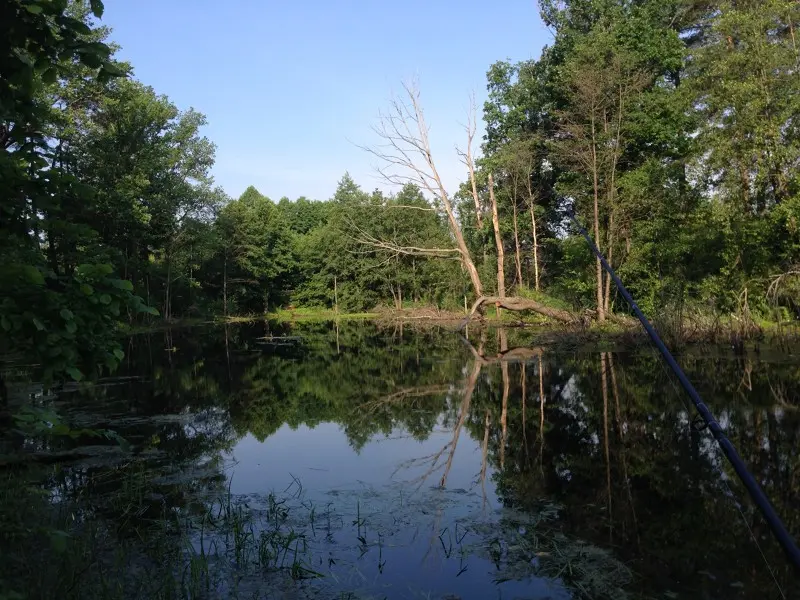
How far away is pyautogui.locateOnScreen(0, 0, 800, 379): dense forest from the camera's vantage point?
8.39ft

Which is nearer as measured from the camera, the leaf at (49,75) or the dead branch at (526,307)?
the leaf at (49,75)

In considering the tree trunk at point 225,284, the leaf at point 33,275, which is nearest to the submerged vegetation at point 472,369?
the leaf at point 33,275

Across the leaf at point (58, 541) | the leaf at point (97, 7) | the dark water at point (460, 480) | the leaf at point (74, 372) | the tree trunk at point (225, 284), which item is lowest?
the dark water at point (460, 480)

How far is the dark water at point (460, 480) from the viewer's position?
445 centimetres

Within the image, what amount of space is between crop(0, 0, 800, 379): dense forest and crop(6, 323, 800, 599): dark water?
2.51 metres

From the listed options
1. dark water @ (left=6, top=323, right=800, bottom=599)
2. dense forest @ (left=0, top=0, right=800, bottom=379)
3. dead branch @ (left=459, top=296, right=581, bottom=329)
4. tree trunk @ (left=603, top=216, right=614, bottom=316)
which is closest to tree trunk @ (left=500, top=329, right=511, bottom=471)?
dark water @ (left=6, top=323, right=800, bottom=599)

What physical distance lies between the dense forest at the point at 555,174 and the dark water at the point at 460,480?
2.51m

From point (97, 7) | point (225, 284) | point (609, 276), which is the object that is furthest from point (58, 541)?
point (225, 284)

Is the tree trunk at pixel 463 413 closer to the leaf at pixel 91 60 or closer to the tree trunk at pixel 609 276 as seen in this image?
the leaf at pixel 91 60

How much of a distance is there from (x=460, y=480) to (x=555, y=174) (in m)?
26.7

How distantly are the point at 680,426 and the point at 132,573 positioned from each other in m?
7.73

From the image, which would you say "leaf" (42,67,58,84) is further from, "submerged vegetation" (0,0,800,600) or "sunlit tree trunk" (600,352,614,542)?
"sunlit tree trunk" (600,352,614,542)

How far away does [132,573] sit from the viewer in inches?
169

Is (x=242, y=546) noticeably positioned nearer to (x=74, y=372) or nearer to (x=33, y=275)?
(x=74, y=372)
